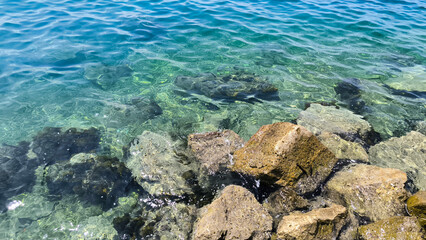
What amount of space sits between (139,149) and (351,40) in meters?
12.4

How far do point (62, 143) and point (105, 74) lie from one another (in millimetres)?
4005

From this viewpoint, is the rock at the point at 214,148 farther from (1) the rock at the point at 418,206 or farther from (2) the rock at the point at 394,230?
(1) the rock at the point at 418,206

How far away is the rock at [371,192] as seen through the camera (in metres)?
4.18

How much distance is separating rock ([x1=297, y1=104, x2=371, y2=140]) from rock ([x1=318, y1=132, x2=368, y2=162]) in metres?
0.44

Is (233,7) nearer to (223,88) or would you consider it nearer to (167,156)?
(223,88)

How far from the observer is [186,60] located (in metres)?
10.7

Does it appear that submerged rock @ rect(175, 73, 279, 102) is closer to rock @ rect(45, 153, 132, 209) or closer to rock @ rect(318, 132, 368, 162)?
rock @ rect(318, 132, 368, 162)

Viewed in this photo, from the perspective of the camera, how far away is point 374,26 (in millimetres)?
14453

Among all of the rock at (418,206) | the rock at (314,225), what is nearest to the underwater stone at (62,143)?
the rock at (314,225)

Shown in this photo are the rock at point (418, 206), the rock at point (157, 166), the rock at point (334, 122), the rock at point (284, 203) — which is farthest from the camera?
the rock at point (334, 122)

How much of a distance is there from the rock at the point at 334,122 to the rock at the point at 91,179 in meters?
4.85

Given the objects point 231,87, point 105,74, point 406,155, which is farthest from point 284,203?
point 105,74

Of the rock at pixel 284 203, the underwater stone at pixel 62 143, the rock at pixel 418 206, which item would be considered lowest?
the underwater stone at pixel 62 143

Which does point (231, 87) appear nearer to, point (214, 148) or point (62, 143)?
point (214, 148)
